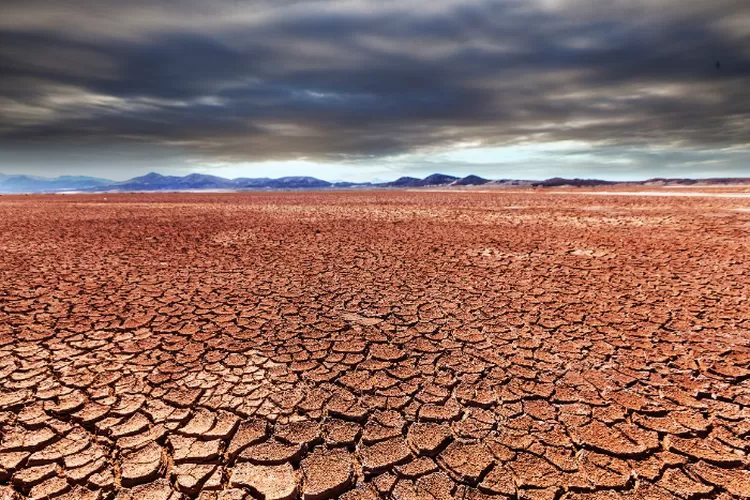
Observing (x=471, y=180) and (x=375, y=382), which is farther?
(x=471, y=180)

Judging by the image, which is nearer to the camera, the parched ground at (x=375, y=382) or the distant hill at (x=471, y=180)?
the parched ground at (x=375, y=382)

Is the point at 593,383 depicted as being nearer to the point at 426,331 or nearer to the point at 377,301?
the point at 426,331

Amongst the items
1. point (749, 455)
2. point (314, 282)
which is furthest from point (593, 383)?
point (314, 282)

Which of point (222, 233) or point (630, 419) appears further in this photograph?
point (222, 233)

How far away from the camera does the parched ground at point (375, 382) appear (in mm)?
2322

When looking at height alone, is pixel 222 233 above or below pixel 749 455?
above

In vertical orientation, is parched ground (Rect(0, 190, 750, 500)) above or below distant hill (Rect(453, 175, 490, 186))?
below

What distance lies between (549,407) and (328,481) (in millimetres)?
1820

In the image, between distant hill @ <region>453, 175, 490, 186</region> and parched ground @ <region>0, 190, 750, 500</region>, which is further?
distant hill @ <region>453, 175, 490, 186</region>

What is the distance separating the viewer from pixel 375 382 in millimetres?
3371

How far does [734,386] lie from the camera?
327 centimetres

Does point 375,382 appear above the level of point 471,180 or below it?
below

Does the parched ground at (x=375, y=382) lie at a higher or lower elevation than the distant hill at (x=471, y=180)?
lower

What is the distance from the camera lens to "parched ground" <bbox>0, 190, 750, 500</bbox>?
2322 millimetres
